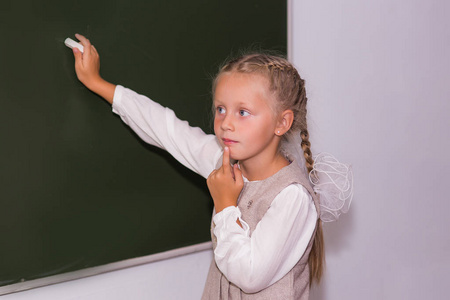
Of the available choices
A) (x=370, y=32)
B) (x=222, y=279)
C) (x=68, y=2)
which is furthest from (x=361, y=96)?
(x=68, y=2)

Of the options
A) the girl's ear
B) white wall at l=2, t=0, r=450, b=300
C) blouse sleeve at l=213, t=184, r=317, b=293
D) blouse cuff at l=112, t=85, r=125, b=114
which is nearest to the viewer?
blouse sleeve at l=213, t=184, r=317, b=293

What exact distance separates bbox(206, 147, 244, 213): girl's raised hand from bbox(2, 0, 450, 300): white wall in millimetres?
536

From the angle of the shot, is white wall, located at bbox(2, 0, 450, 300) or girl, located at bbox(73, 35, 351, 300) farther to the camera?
white wall, located at bbox(2, 0, 450, 300)

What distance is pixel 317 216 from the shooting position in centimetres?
141

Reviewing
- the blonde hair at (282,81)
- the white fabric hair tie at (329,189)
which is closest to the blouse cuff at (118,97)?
the blonde hair at (282,81)

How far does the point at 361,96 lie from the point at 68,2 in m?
1.33

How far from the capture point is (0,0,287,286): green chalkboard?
1.42 m

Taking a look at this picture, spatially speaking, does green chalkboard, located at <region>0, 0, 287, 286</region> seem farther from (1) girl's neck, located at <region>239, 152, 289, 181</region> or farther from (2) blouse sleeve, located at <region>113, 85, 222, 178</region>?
(1) girl's neck, located at <region>239, 152, 289, 181</region>

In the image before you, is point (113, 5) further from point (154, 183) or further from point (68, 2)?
point (154, 183)

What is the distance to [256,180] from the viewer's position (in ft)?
4.84

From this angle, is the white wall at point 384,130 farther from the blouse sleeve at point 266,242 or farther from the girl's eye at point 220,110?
the blouse sleeve at point 266,242

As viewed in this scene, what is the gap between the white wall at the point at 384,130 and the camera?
7.02 feet

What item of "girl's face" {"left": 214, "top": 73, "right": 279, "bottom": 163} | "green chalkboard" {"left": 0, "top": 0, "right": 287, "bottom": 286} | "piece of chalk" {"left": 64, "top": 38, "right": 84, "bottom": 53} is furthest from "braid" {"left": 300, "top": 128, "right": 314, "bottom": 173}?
"piece of chalk" {"left": 64, "top": 38, "right": 84, "bottom": 53}

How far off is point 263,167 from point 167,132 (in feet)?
1.07
